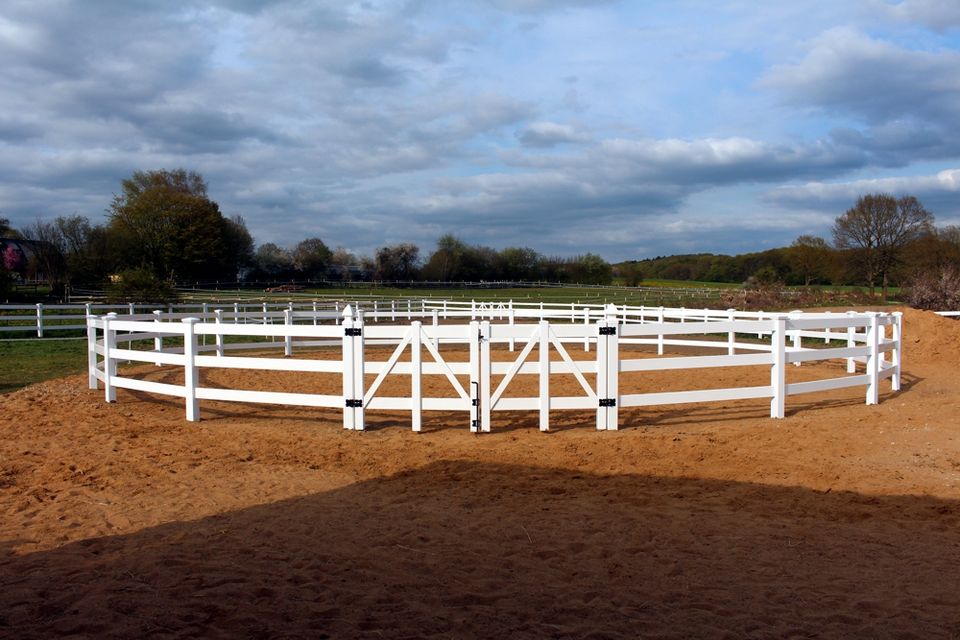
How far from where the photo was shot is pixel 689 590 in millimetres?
4637

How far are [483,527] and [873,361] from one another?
8.52 m

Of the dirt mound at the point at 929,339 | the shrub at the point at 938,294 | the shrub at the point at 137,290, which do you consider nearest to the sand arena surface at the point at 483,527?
the dirt mound at the point at 929,339

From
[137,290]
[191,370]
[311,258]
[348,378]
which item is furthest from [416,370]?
[311,258]

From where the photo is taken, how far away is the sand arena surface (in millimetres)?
4219

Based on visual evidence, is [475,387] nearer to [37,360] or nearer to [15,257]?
[37,360]

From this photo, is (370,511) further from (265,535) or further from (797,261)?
(797,261)

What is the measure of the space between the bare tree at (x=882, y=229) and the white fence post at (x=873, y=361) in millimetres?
47242

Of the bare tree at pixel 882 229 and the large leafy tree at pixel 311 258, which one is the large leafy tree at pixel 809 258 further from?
the large leafy tree at pixel 311 258

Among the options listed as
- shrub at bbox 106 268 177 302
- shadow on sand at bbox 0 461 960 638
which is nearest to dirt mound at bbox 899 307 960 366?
shadow on sand at bbox 0 461 960 638

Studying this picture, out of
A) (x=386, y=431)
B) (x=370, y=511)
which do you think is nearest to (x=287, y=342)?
(x=386, y=431)

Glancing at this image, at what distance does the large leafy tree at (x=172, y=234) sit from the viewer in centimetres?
6488

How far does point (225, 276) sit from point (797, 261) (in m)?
53.6

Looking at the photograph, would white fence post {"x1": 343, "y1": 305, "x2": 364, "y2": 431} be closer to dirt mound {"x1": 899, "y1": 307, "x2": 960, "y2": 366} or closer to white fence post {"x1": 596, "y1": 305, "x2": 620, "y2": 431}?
white fence post {"x1": 596, "y1": 305, "x2": 620, "y2": 431}

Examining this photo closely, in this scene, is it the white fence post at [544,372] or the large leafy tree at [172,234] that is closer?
the white fence post at [544,372]
